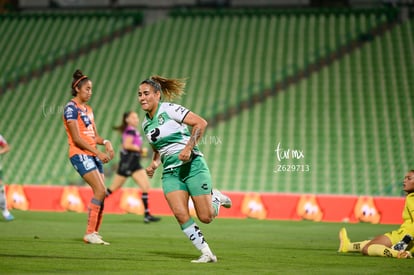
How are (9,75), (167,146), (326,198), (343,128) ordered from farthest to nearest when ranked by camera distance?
1. (9,75)
2. (343,128)
3. (326,198)
4. (167,146)

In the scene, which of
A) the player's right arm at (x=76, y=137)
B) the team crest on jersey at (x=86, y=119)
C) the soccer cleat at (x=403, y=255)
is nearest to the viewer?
the soccer cleat at (x=403, y=255)

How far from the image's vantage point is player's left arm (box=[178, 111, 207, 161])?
10078 millimetres

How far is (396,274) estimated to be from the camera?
9.51m

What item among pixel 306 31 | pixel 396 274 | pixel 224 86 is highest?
pixel 306 31

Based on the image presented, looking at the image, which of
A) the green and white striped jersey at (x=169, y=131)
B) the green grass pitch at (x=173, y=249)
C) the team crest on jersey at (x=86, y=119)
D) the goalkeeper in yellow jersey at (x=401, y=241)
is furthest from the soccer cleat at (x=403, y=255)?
the team crest on jersey at (x=86, y=119)

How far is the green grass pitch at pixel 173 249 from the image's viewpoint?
9.68m

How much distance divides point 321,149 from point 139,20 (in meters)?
10.6

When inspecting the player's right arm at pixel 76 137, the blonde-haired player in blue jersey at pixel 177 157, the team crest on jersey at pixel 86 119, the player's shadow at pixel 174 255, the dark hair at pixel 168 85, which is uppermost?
the team crest on jersey at pixel 86 119

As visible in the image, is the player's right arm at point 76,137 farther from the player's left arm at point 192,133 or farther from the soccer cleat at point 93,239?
the player's left arm at point 192,133

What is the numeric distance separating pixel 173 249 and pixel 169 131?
2.32 meters

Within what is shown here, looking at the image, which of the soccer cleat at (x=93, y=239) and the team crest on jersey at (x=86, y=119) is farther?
the team crest on jersey at (x=86, y=119)

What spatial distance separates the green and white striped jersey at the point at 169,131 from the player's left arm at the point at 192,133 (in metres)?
0.10

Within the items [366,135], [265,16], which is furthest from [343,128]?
[265,16]

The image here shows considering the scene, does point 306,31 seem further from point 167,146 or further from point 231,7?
point 167,146
